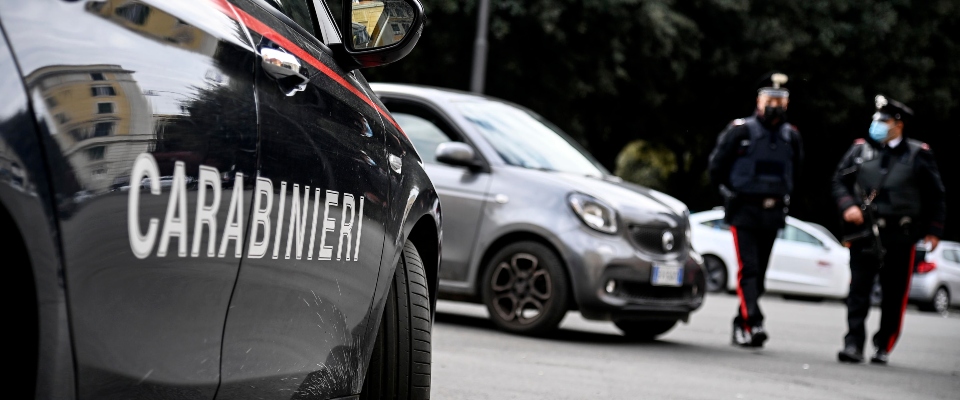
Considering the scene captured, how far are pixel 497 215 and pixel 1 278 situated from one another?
260 inches

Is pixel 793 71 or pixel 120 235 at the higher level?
pixel 793 71

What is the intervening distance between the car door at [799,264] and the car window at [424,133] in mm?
12787

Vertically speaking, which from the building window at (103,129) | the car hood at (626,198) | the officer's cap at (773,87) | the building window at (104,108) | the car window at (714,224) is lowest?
the building window at (103,129)

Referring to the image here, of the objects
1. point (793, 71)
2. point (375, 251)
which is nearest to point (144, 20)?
point (375, 251)

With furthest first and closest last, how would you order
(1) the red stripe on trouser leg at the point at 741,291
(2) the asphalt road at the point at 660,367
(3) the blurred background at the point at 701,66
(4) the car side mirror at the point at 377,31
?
1. (3) the blurred background at the point at 701,66
2. (1) the red stripe on trouser leg at the point at 741,291
3. (2) the asphalt road at the point at 660,367
4. (4) the car side mirror at the point at 377,31

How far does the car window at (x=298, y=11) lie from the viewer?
9.70 ft

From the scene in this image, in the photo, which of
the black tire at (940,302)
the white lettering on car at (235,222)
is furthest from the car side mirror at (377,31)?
the black tire at (940,302)

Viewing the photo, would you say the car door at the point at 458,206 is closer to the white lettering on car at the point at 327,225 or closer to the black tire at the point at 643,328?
the black tire at the point at 643,328

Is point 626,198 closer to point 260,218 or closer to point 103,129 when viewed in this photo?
point 260,218

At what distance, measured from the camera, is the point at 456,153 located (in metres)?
8.27

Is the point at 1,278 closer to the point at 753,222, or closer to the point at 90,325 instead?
the point at 90,325

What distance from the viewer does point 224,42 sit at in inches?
94.0

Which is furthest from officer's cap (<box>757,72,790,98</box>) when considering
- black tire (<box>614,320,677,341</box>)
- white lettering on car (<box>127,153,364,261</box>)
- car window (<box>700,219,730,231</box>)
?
car window (<box>700,219,730,231</box>)

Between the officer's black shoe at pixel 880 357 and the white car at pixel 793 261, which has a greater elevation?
the white car at pixel 793 261
